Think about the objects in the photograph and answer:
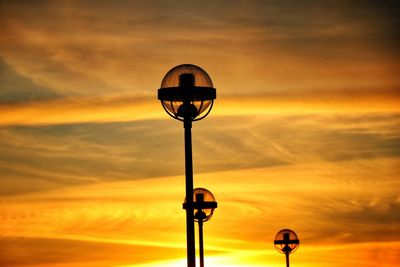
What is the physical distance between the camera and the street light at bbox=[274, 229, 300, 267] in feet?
145

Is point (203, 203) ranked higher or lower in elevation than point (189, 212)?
higher

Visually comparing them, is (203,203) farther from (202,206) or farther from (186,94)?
(186,94)

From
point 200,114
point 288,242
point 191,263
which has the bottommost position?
point 191,263

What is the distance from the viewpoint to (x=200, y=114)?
2230 cm

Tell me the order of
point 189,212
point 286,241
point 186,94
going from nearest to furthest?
1. point 189,212
2. point 186,94
3. point 286,241

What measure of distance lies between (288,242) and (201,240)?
9631 mm

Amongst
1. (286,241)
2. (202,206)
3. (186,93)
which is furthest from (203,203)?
(186,93)

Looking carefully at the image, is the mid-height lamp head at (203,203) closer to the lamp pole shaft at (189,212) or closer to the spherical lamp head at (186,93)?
the spherical lamp head at (186,93)

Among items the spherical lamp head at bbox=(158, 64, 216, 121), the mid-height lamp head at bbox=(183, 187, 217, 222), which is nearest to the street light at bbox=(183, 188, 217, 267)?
the mid-height lamp head at bbox=(183, 187, 217, 222)

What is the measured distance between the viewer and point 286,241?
44.1 metres

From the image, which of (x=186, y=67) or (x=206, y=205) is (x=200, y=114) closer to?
(x=186, y=67)

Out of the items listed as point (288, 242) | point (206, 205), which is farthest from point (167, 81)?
point (288, 242)

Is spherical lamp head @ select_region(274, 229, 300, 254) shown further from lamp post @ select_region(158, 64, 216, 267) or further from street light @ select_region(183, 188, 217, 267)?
lamp post @ select_region(158, 64, 216, 267)

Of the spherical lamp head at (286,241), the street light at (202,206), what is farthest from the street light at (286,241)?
the street light at (202,206)
